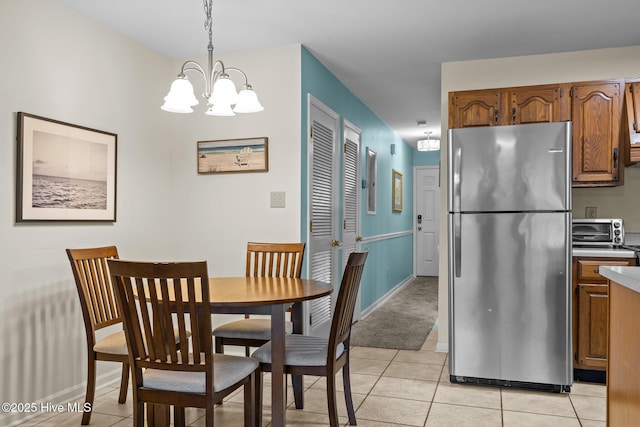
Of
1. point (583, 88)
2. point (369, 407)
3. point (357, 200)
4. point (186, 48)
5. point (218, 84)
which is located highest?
point (186, 48)

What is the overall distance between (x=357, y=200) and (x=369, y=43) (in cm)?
193

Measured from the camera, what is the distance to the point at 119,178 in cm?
337

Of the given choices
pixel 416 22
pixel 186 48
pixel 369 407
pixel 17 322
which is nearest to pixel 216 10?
pixel 186 48

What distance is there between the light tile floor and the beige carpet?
829 mm

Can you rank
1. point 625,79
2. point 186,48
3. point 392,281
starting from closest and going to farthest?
1. point 625,79
2. point 186,48
3. point 392,281

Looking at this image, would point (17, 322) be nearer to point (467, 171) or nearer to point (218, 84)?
point (218, 84)

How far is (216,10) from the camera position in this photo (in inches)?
119

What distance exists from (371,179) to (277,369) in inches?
151

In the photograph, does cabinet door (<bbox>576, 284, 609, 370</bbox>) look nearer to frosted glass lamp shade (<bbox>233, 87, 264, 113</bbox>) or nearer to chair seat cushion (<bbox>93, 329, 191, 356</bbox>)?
frosted glass lamp shade (<bbox>233, 87, 264, 113</bbox>)

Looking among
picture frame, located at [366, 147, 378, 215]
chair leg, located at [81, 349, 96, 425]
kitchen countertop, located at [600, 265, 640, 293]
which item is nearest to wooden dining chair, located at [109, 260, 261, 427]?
chair leg, located at [81, 349, 96, 425]

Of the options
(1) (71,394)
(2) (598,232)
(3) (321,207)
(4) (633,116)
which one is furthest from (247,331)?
(4) (633,116)

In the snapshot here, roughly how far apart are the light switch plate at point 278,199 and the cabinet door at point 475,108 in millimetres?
1375

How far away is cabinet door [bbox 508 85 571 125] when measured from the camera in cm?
349

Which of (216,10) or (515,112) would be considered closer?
(216,10)
